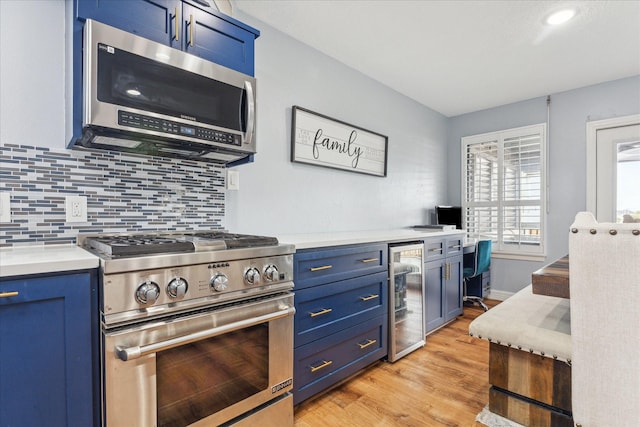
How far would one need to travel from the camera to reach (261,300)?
1512 mm

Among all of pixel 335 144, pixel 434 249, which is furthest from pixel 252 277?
pixel 434 249

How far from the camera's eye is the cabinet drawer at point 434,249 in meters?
2.81

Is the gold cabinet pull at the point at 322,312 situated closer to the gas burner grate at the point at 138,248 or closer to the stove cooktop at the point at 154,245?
the stove cooktop at the point at 154,245

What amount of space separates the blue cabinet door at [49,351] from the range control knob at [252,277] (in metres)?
0.55

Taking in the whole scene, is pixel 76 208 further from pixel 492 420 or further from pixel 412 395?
pixel 492 420

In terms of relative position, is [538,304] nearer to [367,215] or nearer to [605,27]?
[367,215]

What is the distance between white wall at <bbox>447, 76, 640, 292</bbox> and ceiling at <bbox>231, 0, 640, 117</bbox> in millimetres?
149

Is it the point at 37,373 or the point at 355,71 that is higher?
the point at 355,71

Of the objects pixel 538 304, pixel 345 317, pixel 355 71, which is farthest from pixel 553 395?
pixel 355 71

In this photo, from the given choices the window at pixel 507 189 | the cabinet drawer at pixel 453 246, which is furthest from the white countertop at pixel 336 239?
the window at pixel 507 189

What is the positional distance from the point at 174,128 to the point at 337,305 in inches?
52.3

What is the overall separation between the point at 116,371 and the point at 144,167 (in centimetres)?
104

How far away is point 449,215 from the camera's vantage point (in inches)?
160

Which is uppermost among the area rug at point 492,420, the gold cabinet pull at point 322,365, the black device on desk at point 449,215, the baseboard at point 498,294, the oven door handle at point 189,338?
the black device on desk at point 449,215
